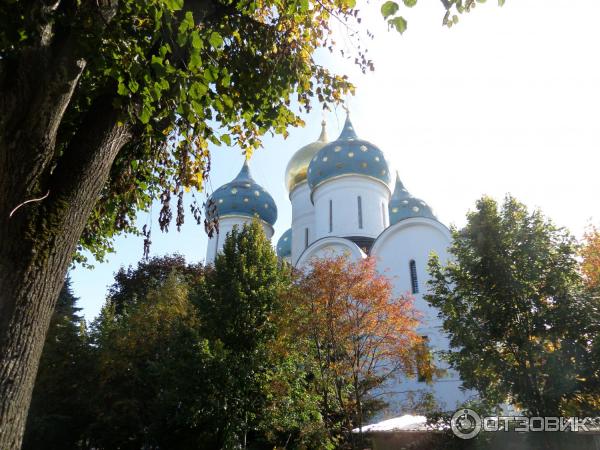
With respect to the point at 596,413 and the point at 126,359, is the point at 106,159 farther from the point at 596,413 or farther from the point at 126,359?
the point at 126,359

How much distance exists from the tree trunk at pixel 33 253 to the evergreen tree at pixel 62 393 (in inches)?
551

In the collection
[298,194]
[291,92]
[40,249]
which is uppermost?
[298,194]

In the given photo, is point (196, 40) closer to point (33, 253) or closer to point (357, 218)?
point (33, 253)

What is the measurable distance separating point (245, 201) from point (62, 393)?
1810 centimetres

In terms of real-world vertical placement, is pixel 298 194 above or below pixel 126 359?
above

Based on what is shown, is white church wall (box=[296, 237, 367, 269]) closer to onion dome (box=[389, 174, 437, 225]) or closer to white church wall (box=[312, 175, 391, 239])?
white church wall (box=[312, 175, 391, 239])

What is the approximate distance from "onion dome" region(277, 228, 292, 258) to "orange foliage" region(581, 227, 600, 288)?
18.5 metres

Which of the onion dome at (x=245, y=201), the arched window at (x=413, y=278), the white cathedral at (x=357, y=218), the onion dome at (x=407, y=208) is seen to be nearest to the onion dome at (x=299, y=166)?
the white cathedral at (x=357, y=218)

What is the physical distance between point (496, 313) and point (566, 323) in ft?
3.89

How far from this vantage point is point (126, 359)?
15.0m

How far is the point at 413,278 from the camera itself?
2014 centimetres

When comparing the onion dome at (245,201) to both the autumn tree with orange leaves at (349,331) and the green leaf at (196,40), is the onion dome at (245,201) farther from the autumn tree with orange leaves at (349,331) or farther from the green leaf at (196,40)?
the green leaf at (196,40)

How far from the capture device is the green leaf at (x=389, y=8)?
349 cm

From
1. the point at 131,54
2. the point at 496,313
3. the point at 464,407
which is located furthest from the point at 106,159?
the point at 464,407
